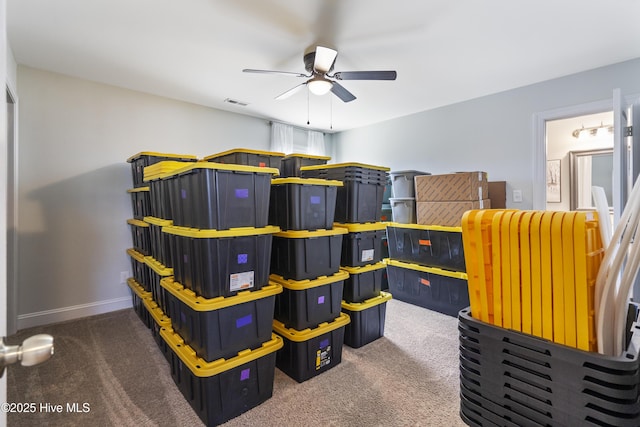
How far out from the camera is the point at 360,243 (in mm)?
2455

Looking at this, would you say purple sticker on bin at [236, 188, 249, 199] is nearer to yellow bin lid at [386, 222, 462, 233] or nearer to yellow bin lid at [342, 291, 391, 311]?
yellow bin lid at [342, 291, 391, 311]

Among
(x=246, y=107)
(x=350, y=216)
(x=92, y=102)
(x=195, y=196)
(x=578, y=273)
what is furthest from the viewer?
(x=246, y=107)

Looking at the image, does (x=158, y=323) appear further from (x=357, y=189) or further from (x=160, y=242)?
(x=357, y=189)

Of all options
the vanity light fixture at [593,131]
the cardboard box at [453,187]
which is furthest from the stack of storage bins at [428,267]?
the vanity light fixture at [593,131]

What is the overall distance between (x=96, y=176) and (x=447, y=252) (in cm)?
380

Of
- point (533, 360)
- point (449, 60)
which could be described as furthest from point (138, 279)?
point (449, 60)

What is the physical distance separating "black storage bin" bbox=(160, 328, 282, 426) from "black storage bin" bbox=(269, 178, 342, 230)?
0.75 metres

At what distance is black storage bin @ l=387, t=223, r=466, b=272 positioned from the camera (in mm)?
3061

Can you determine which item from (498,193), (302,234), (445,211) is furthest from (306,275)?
(498,193)

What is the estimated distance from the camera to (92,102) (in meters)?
3.09

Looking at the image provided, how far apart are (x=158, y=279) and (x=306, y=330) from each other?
53.9 inches

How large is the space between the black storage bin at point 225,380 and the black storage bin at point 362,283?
0.80 metres

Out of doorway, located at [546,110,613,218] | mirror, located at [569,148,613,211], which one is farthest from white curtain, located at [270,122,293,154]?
mirror, located at [569,148,613,211]

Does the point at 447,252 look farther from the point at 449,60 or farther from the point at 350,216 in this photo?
the point at 449,60
